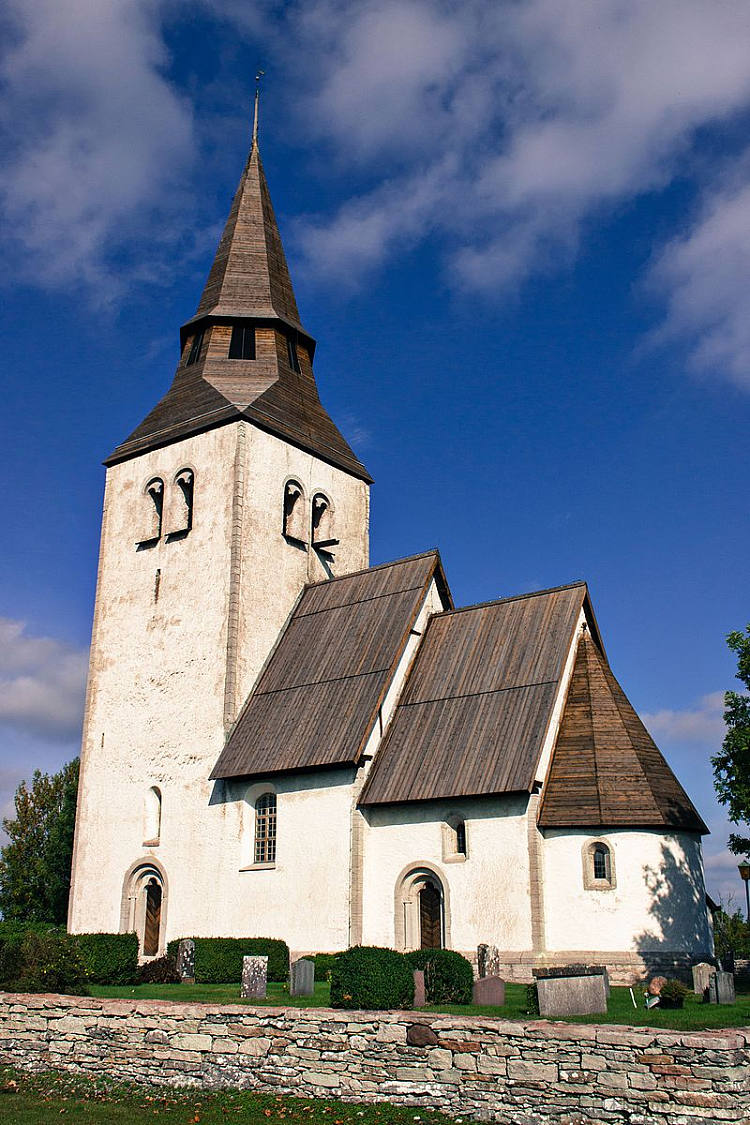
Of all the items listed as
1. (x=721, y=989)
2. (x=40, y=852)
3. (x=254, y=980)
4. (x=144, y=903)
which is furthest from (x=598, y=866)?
(x=40, y=852)

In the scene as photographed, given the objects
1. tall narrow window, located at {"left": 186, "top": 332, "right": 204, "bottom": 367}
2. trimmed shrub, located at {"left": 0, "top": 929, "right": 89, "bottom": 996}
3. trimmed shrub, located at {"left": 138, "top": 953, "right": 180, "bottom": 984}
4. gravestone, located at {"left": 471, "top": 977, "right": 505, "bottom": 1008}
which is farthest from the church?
trimmed shrub, located at {"left": 0, "top": 929, "right": 89, "bottom": 996}

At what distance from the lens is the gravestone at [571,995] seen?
14.1m

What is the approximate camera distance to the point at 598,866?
22766 millimetres

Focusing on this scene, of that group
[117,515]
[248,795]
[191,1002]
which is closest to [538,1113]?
[191,1002]

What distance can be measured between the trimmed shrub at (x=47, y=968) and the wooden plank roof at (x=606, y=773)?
1015 centimetres

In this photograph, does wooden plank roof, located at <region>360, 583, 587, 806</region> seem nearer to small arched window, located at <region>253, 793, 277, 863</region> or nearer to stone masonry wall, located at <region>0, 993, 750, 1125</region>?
small arched window, located at <region>253, 793, 277, 863</region>

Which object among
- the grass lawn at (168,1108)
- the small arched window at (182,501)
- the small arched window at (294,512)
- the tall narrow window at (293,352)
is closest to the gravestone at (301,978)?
the grass lawn at (168,1108)

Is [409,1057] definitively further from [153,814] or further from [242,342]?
[242,342]

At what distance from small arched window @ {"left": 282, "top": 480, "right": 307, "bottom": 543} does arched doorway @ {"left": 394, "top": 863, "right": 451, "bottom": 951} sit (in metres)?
12.0

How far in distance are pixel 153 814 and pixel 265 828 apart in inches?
169

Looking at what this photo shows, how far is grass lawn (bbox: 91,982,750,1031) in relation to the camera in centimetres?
1355

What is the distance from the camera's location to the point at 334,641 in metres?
29.2

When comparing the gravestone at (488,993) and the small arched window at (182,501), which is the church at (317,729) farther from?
the gravestone at (488,993)

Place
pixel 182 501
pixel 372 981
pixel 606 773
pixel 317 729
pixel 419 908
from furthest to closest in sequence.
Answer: pixel 182 501, pixel 317 729, pixel 419 908, pixel 606 773, pixel 372 981
